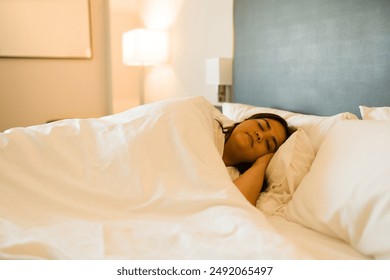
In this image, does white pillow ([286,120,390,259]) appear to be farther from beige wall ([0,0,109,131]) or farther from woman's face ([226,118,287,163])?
beige wall ([0,0,109,131])

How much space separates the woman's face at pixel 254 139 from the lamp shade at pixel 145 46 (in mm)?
1848

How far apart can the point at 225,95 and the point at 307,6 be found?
85cm

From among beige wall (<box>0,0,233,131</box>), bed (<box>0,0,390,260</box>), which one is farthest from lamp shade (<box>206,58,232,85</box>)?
bed (<box>0,0,390,260</box>)

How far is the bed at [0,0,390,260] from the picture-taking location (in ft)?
2.62

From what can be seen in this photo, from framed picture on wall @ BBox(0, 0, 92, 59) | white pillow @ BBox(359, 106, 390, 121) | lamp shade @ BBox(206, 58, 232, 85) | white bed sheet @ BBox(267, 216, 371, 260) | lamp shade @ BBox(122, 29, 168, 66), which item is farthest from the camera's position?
framed picture on wall @ BBox(0, 0, 92, 59)

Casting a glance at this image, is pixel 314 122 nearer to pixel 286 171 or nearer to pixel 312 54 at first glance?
pixel 286 171

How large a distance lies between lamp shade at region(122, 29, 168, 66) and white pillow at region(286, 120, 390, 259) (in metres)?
2.19

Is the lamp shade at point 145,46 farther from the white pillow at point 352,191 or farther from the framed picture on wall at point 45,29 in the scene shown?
the white pillow at point 352,191

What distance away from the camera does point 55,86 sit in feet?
11.4

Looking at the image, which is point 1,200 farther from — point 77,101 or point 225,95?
point 77,101

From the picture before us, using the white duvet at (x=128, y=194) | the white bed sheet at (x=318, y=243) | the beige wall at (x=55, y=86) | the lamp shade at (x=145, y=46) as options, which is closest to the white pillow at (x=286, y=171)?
the white bed sheet at (x=318, y=243)

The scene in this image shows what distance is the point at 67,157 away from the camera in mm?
1091

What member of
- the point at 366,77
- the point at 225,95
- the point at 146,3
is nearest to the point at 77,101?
the point at 146,3

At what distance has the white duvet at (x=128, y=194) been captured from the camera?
771mm
